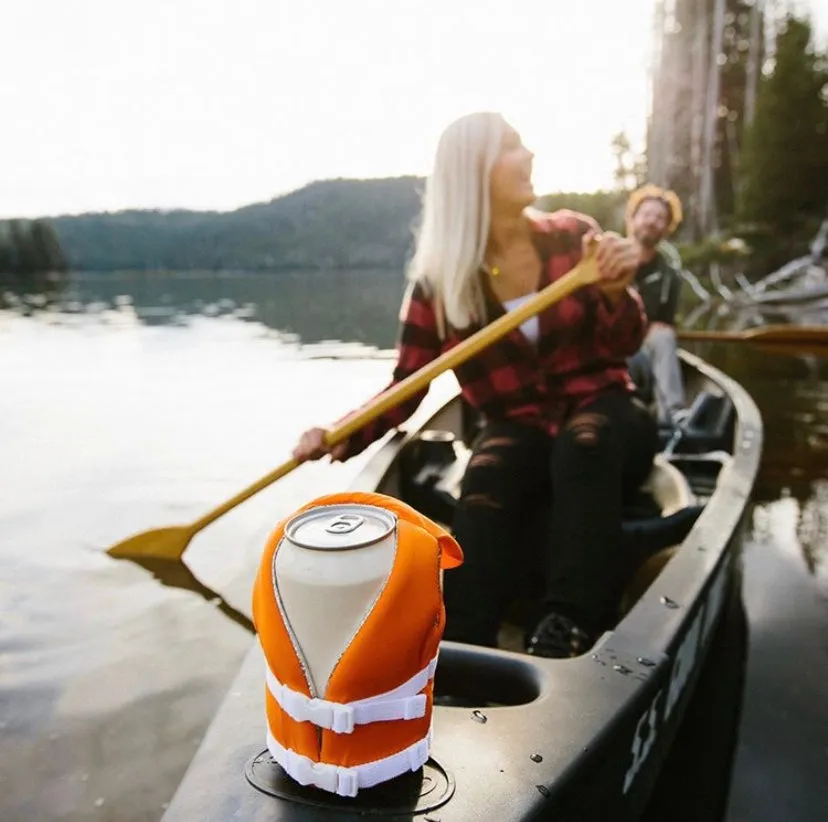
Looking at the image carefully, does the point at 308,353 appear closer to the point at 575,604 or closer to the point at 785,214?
the point at 575,604

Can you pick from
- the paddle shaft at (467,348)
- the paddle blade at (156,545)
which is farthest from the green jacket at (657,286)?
the paddle blade at (156,545)

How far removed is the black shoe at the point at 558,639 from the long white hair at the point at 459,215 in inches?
39.5

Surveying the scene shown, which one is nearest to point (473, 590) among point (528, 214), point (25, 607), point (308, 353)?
point (528, 214)

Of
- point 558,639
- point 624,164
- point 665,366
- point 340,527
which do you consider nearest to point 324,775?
point 340,527

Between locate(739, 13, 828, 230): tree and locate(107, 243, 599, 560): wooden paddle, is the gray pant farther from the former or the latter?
locate(739, 13, 828, 230): tree

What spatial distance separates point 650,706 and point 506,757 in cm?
44

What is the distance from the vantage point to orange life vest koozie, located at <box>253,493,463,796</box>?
1.07 meters

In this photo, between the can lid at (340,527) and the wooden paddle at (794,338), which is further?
the wooden paddle at (794,338)

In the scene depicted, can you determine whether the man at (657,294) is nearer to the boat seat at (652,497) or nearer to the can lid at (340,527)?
the boat seat at (652,497)

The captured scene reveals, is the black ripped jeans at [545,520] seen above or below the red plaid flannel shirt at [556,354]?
below

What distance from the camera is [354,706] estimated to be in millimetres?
1096

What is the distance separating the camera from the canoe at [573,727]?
4.00ft

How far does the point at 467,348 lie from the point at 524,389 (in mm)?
208

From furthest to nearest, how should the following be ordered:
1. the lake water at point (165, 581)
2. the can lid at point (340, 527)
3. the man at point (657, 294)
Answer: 1. the man at point (657, 294)
2. the lake water at point (165, 581)
3. the can lid at point (340, 527)
